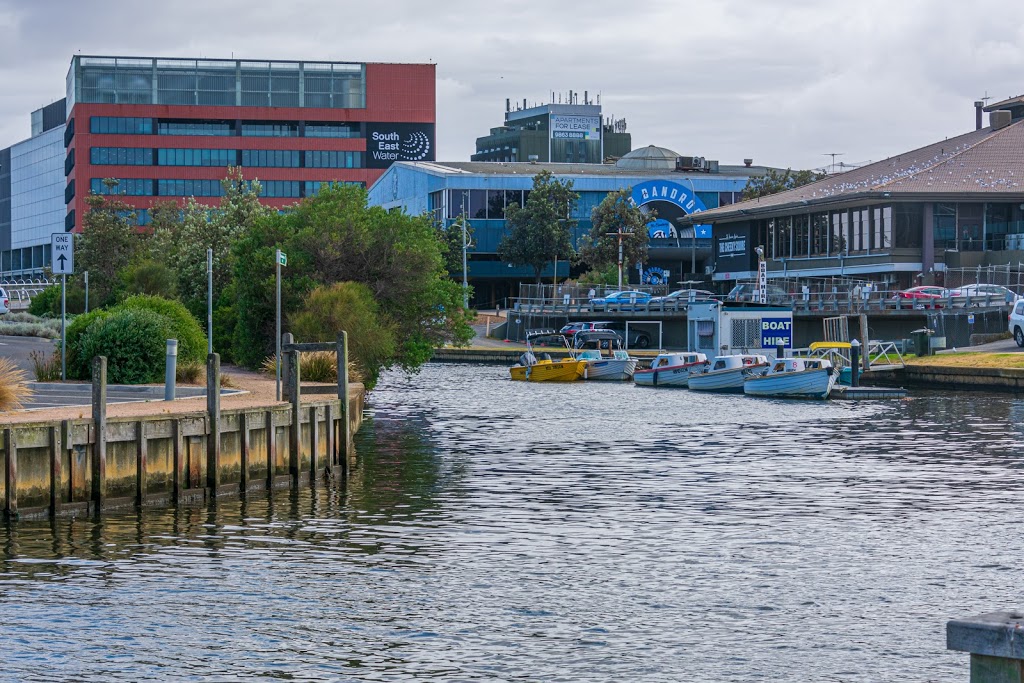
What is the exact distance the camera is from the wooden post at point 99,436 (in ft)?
86.0

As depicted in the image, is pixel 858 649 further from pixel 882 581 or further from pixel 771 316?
pixel 771 316

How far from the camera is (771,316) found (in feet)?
263

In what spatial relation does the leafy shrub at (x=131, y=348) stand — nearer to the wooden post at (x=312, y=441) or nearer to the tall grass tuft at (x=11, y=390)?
the tall grass tuft at (x=11, y=390)

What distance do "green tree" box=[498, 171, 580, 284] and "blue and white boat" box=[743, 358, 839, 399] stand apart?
61.3m

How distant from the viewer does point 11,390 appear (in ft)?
98.8

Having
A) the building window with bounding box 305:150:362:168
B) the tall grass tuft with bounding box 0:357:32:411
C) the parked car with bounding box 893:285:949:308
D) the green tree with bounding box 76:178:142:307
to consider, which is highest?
the building window with bounding box 305:150:362:168

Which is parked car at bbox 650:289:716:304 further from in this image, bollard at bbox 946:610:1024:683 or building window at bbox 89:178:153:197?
bollard at bbox 946:610:1024:683

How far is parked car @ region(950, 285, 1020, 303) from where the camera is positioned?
272 feet

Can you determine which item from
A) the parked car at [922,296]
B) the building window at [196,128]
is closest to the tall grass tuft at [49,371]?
the parked car at [922,296]

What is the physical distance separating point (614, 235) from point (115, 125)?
216 feet

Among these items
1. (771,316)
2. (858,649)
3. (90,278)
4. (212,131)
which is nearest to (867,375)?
(771,316)

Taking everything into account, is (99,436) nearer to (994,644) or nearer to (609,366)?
(994,644)

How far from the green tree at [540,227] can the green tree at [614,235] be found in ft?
11.5

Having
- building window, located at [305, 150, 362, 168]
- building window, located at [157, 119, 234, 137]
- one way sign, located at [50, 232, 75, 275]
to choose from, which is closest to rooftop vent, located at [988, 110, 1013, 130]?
building window, located at [305, 150, 362, 168]
